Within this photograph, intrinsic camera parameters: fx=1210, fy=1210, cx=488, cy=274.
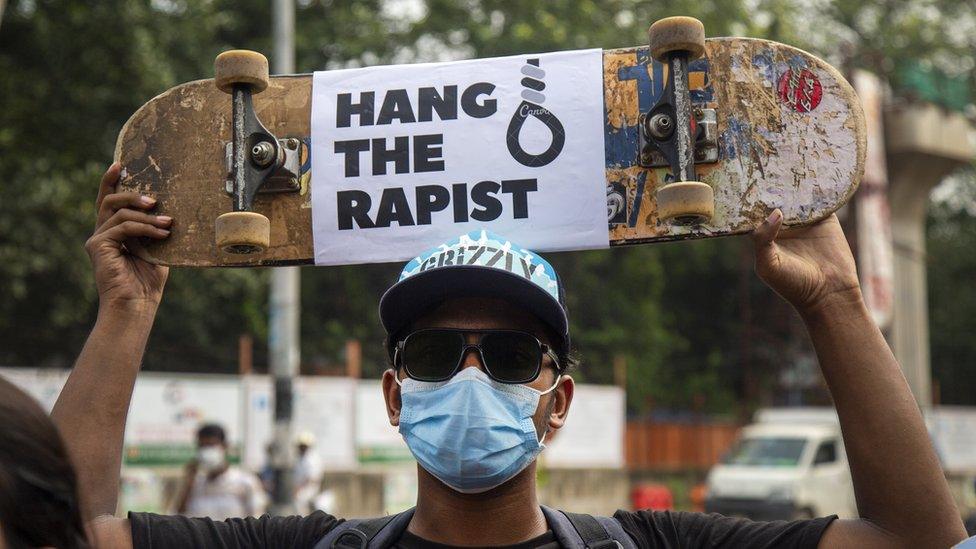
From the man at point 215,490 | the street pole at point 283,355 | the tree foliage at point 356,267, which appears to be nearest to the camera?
the man at point 215,490

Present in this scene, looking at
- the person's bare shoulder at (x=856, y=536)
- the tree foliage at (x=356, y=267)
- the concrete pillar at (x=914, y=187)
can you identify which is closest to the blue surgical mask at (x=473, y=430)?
the person's bare shoulder at (x=856, y=536)

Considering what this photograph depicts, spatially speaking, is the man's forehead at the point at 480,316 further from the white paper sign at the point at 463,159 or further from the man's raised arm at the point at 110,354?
the man's raised arm at the point at 110,354

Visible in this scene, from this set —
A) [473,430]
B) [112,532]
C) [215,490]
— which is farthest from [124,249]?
[215,490]

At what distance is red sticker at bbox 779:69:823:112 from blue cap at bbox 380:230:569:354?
58 cm

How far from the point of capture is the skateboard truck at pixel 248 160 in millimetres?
2408

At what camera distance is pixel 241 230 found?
Result: 7.88 ft

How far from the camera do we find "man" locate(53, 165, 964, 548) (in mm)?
2244

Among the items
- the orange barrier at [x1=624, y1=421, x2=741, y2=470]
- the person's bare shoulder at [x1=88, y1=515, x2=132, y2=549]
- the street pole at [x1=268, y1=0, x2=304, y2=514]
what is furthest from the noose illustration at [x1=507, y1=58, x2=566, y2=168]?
the orange barrier at [x1=624, y1=421, x2=741, y2=470]

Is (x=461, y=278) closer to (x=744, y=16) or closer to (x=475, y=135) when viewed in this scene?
(x=475, y=135)

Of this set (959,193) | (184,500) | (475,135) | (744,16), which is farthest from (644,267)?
(475,135)

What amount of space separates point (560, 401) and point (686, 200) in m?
0.50

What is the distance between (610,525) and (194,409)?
42.0 feet

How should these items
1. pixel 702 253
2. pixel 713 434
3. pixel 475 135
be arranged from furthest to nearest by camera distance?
1. pixel 702 253
2. pixel 713 434
3. pixel 475 135

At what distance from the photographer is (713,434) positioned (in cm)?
2781
